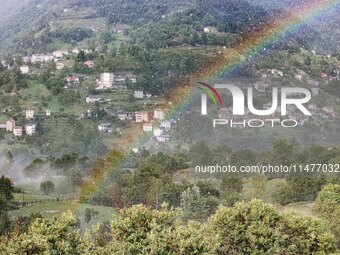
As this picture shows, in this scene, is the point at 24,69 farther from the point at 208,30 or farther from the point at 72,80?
the point at 208,30

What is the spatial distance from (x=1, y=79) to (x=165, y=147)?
8.41 metres

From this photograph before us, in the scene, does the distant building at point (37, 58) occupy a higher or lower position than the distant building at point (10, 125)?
higher

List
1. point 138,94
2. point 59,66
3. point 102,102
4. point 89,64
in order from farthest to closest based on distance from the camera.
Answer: point 89,64 → point 59,66 → point 138,94 → point 102,102

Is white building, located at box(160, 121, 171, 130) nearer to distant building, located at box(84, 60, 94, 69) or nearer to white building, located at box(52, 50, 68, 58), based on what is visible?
distant building, located at box(84, 60, 94, 69)

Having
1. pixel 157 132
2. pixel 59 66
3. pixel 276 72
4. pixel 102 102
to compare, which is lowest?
pixel 157 132

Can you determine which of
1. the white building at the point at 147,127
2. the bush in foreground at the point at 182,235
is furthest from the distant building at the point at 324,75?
the bush in foreground at the point at 182,235

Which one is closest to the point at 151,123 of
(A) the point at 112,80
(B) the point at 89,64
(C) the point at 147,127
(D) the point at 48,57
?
(C) the point at 147,127

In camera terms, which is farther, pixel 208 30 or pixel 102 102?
pixel 208 30

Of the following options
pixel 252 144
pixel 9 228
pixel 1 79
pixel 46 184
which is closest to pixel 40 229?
pixel 9 228

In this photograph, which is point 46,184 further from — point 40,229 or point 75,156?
point 40,229

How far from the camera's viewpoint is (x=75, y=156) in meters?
24.6

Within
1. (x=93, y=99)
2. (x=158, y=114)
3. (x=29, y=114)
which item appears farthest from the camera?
(x=158, y=114)

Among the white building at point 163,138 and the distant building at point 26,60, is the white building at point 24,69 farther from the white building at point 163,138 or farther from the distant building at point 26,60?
the white building at point 163,138

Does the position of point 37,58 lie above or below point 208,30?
below
